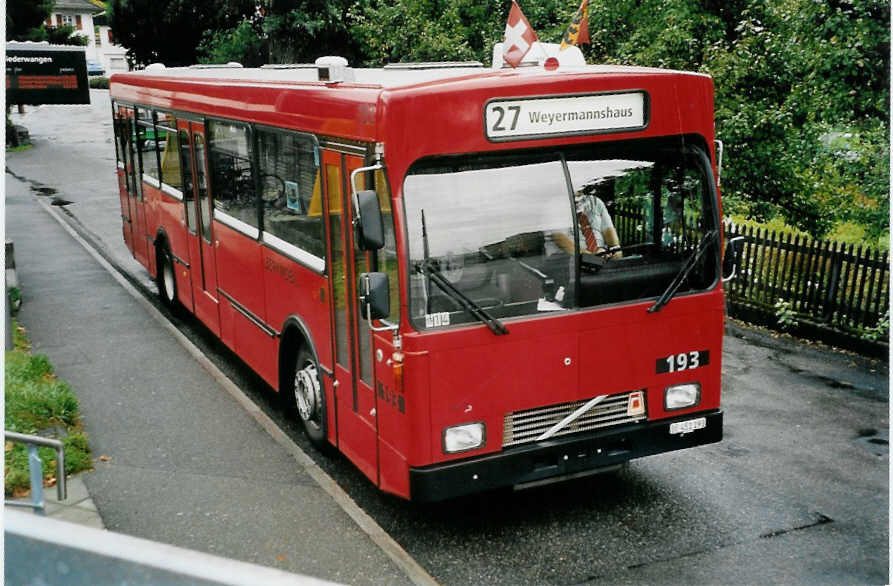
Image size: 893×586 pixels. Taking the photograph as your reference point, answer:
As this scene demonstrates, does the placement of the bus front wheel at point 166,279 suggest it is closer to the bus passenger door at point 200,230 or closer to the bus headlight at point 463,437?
the bus passenger door at point 200,230

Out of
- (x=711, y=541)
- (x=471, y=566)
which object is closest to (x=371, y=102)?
(x=471, y=566)

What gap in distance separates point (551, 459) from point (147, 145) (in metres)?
8.48

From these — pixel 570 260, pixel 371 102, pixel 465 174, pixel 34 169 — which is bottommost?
pixel 34 169

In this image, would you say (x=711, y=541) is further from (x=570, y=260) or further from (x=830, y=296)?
(x=830, y=296)

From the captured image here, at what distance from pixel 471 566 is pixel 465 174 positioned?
2.36 m

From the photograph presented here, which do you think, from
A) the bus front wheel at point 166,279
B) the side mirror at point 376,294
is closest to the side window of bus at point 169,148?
the bus front wheel at point 166,279

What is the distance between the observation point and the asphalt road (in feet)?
18.5

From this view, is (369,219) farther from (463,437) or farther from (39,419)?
(39,419)

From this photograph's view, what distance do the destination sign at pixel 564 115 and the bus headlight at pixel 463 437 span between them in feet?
5.66

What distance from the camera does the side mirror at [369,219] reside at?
5270 mm

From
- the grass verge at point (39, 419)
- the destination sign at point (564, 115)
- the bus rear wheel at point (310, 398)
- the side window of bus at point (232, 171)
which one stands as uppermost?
the destination sign at point (564, 115)

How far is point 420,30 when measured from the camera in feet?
63.9

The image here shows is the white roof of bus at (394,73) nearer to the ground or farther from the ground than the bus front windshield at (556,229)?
farther from the ground

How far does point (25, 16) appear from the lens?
38.1m
